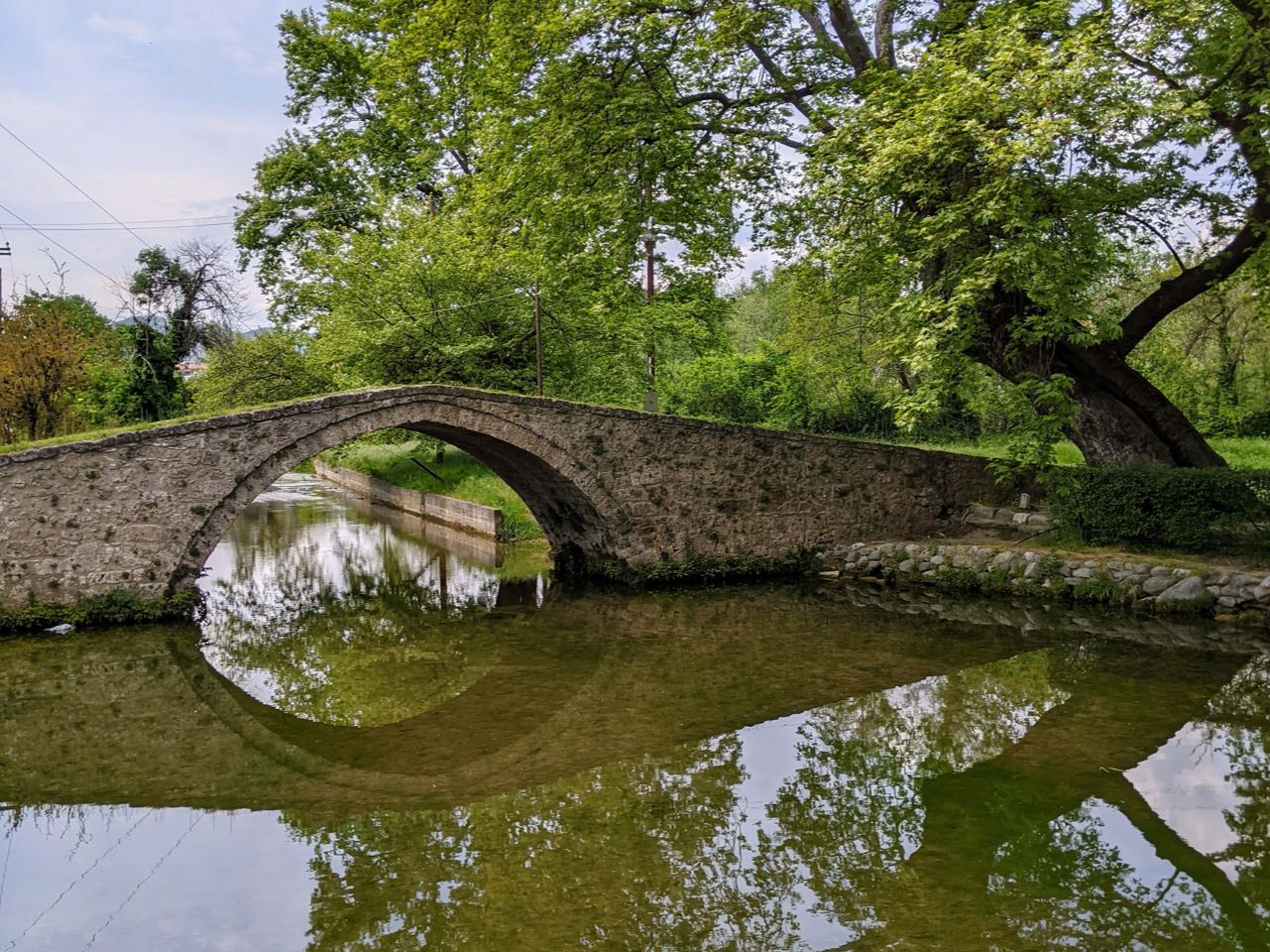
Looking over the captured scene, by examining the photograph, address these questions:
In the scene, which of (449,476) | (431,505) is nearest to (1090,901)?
(431,505)

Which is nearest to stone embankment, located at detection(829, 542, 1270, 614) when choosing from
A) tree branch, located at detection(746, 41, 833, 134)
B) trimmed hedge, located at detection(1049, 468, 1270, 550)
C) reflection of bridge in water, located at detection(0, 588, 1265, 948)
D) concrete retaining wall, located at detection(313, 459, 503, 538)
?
trimmed hedge, located at detection(1049, 468, 1270, 550)

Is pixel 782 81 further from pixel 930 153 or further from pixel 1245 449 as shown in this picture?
pixel 1245 449

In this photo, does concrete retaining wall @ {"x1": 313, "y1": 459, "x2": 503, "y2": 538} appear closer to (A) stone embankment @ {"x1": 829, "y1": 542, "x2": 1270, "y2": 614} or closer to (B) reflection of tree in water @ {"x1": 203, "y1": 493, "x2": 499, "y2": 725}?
(B) reflection of tree in water @ {"x1": 203, "y1": 493, "x2": 499, "y2": 725}

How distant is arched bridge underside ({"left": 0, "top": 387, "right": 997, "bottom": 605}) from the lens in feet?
37.8

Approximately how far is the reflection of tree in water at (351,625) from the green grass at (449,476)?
6.38ft

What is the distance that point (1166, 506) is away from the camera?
1272cm

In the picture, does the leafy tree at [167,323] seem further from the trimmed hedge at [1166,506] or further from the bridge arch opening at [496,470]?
the trimmed hedge at [1166,506]

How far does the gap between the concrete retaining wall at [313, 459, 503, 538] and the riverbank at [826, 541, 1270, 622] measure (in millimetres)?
7901

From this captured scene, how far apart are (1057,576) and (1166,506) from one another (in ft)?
5.53

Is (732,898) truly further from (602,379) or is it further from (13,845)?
(602,379)

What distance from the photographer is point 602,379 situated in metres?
20.2

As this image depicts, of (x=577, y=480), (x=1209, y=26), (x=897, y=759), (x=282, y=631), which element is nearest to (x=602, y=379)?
(x=577, y=480)

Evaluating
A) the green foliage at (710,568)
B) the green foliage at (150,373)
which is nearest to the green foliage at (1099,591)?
the green foliage at (710,568)

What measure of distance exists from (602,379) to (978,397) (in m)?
8.93
